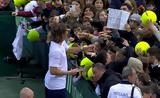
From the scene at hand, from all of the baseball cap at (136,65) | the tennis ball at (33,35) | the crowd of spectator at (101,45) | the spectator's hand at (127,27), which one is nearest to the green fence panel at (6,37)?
the crowd of spectator at (101,45)

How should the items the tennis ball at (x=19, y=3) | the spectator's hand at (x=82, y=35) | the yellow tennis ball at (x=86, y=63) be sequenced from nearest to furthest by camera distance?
the yellow tennis ball at (x=86, y=63) < the spectator's hand at (x=82, y=35) < the tennis ball at (x=19, y=3)

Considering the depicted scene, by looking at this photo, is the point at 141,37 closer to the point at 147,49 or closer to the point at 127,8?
the point at 147,49

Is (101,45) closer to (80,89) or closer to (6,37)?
(80,89)

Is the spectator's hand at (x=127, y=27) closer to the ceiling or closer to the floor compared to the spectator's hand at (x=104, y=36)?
closer to the ceiling

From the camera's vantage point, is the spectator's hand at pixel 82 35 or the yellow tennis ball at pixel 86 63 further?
the spectator's hand at pixel 82 35

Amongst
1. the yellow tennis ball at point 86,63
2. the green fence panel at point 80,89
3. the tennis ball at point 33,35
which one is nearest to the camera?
the green fence panel at point 80,89

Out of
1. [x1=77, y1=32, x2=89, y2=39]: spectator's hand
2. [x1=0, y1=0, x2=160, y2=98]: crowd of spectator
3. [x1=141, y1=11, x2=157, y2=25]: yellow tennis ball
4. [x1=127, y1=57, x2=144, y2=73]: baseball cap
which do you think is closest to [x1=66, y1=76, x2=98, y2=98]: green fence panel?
[x1=0, y1=0, x2=160, y2=98]: crowd of spectator

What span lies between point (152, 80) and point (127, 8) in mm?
3349

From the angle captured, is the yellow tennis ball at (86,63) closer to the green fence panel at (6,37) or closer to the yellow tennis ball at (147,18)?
the yellow tennis ball at (147,18)

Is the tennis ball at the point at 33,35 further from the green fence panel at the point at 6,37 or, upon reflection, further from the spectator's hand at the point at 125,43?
the spectator's hand at the point at 125,43

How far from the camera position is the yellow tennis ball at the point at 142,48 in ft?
27.8

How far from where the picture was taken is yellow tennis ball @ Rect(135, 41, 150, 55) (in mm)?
8461

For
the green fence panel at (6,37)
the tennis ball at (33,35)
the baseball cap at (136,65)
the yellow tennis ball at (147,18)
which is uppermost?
the yellow tennis ball at (147,18)

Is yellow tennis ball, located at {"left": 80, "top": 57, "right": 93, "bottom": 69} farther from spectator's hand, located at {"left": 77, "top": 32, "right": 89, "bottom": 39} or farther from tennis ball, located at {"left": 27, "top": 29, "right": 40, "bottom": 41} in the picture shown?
tennis ball, located at {"left": 27, "top": 29, "right": 40, "bottom": 41}
